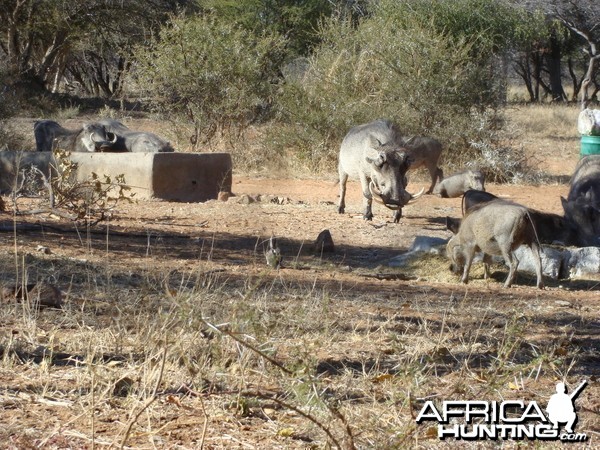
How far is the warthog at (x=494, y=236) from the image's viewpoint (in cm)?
773

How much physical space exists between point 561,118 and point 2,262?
23.5m

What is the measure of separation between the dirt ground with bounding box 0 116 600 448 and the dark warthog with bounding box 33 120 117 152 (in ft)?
8.84

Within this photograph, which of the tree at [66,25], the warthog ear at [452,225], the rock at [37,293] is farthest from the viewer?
the tree at [66,25]

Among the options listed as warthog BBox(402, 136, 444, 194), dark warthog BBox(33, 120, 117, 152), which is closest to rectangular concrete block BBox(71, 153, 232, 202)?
dark warthog BBox(33, 120, 117, 152)

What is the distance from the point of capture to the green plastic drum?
1695 centimetres

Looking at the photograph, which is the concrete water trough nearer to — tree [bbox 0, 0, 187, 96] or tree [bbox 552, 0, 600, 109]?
tree [bbox 0, 0, 187, 96]

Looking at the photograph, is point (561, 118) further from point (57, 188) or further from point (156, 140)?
point (57, 188)

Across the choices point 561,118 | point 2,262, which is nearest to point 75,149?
point 2,262

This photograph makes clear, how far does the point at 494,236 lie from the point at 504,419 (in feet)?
13.6

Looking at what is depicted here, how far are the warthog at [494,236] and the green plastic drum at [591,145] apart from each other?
31.0 ft


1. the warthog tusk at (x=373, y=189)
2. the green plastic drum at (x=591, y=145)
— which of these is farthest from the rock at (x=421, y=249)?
the green plastic drum at (x=591, y=145)

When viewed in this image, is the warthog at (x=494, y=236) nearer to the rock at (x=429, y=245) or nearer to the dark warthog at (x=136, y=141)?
the rock at (x=429, y=245)

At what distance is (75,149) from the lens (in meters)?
15.5

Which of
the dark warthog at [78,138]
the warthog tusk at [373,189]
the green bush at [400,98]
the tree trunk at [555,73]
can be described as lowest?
the warthog tusk at [373,189]
